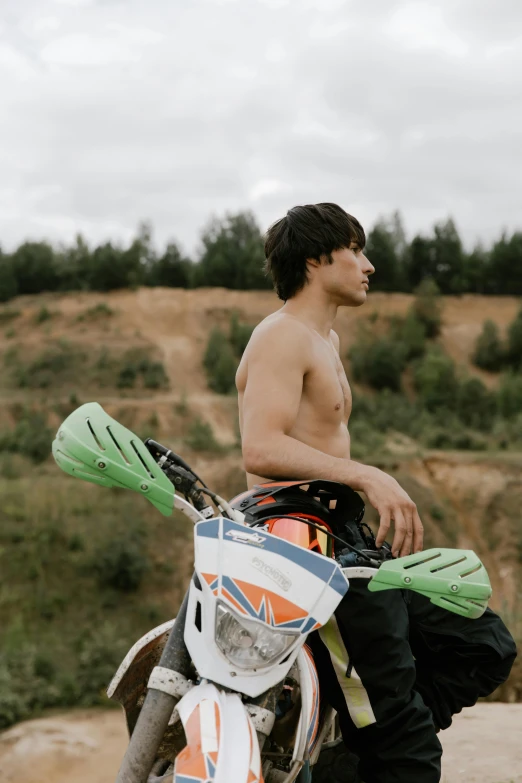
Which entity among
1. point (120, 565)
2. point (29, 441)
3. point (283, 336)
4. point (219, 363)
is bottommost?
point (120, 565)

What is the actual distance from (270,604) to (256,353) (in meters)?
0.98

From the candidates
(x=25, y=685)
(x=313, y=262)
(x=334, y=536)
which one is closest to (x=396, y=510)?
(x=334, y=536)

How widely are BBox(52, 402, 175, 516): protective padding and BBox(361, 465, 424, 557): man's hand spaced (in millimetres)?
552

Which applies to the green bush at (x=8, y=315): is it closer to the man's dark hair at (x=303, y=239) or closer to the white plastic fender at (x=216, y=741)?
the man's dark hair at (x=303, y=239)

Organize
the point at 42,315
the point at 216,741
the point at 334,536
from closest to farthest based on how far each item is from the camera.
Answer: the point at 216,741
the point at 334,536
the point at 42,315

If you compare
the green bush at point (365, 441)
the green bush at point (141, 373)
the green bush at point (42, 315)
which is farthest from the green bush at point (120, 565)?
the green bush at point (42, 315)

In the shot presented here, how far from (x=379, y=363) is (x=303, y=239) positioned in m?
32.1

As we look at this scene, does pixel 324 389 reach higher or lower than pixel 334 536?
higher

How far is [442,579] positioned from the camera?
73.0 inches

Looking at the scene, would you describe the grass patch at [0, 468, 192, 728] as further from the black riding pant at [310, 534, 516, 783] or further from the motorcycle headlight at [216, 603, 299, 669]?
the motorcycle headlight at [216, 603, 299, 669]

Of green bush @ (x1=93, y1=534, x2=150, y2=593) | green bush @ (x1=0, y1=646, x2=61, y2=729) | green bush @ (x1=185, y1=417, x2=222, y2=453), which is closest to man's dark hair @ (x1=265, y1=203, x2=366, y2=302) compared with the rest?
green bush @ (x1=0, y1=646, x2=61, y2=729)

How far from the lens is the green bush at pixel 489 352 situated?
3675 centimetres

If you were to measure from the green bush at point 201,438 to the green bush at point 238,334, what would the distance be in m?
9.93

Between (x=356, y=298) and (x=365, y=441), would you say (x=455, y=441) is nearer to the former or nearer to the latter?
(x=365, y=441)
